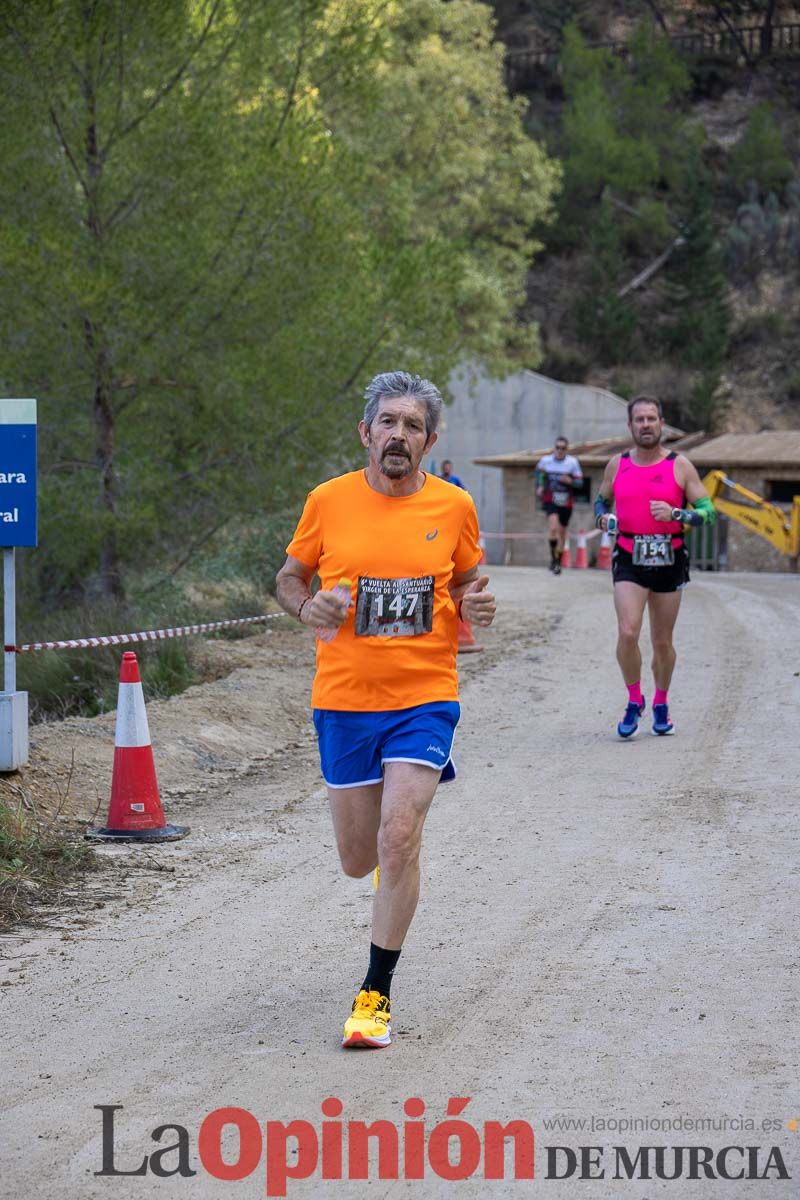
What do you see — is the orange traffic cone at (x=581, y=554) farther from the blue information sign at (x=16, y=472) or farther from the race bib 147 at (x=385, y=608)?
the race bib 147 at (x=385, y=608)

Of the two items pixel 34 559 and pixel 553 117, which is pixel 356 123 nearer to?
pixel 34 559

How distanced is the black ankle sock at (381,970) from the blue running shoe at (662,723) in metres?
6.07

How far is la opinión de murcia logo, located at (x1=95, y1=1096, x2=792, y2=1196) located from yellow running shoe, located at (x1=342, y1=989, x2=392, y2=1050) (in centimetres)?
62

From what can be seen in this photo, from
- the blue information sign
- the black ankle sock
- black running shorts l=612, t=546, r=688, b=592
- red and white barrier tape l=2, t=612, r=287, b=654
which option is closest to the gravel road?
the black ankle sock

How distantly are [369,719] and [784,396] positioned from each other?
176 ft

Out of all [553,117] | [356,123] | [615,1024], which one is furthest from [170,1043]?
[553,117]

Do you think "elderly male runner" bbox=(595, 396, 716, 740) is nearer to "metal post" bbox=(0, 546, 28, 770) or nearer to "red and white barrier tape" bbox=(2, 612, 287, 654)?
"red and white barrier tape" bbox=(2, 612, 287, 654)

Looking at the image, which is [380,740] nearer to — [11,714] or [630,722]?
[11,714]

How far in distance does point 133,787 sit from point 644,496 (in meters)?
4.17

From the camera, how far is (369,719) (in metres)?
5.22

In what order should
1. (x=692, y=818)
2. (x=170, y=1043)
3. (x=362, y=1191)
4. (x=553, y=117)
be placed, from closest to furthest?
1. (x=362, y=1191)
2. (x=170, y=1043)
3. (x=692, y=818)
4. (x=553, y=117)

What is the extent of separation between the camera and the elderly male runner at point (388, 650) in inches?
203

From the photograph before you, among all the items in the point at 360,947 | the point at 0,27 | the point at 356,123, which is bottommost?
the point at 360,947

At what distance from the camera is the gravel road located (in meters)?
4.27
